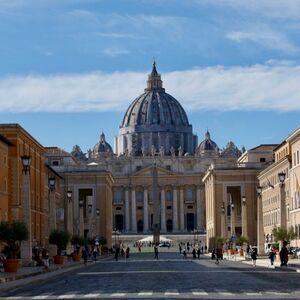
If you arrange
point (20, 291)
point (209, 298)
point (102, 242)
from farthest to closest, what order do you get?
point (102, 242), point (20, 291), point (209, 298)

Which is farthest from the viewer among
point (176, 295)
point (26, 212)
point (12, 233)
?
point (26, 212)

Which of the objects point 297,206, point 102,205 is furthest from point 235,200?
point 297,206

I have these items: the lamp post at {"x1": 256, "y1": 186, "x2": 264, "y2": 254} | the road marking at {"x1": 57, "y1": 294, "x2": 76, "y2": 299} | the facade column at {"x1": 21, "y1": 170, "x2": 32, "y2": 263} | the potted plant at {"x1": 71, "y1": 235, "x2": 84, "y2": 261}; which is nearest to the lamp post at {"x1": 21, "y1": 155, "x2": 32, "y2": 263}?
the facade column at {"x1": 21, "y1": 170, "x2": 32, "y2": 263}

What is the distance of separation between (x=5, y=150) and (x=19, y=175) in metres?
4.80

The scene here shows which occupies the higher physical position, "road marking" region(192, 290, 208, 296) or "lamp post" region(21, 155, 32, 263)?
A: "lamp post" region(21, 155, 32, 263)

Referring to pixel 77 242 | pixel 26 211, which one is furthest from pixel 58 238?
pixel 77 242

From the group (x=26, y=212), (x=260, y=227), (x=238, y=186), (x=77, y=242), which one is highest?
(x=238, y=186)

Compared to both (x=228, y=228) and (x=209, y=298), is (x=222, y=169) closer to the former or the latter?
(x=228, y=228)

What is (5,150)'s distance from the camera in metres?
80.2

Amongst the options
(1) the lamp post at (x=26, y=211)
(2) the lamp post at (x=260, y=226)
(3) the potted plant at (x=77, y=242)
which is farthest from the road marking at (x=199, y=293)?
(3) the potted plant at (x=77, y=242)

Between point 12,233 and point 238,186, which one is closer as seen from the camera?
point 12,233

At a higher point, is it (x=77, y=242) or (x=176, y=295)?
(x=77, y=242)

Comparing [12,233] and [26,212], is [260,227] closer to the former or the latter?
[26,212]

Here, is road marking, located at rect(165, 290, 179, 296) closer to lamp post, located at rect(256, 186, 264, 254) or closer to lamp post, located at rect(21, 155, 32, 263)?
lamp post, located at rect(21, 155, 32, 263)
